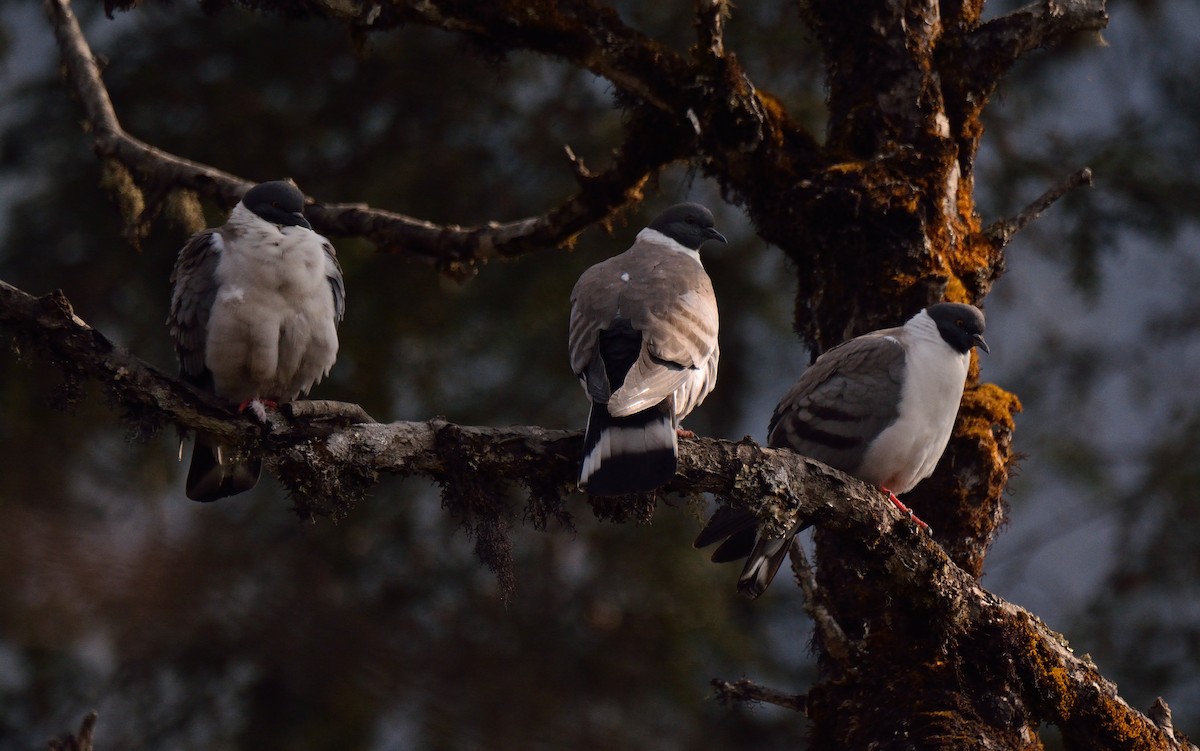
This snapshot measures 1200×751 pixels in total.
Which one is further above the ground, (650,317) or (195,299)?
(650,317)

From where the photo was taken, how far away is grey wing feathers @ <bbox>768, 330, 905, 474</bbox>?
15.3ft

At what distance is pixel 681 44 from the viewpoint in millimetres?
9570

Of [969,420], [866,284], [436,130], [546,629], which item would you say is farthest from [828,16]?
[546,629]

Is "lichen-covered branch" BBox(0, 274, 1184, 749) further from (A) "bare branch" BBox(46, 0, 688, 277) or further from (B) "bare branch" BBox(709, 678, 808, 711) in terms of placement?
(A) "bare branch" BBox(46, 0, 688, 277)

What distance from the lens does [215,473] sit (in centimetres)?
476

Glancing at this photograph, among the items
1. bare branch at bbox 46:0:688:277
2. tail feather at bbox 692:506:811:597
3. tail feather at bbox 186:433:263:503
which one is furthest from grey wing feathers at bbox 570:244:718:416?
tail feather at bbox 186:433:263:503

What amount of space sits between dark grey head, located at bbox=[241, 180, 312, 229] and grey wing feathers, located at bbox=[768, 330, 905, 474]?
1.92 meters

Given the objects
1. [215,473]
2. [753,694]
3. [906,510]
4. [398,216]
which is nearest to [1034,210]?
[906,510]

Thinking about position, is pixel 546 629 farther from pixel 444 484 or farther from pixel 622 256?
Result: pixel 444 484

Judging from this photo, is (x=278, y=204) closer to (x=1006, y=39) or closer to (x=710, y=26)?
(x=710, y=26)

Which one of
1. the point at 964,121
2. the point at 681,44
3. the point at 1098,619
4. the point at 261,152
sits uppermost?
the point at 964,121

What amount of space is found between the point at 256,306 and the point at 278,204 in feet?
1.43

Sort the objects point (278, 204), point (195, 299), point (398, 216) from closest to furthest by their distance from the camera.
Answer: point (195, 299) → point (278, 204) → point (398, 216)

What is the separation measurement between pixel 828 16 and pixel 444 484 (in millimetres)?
2303
